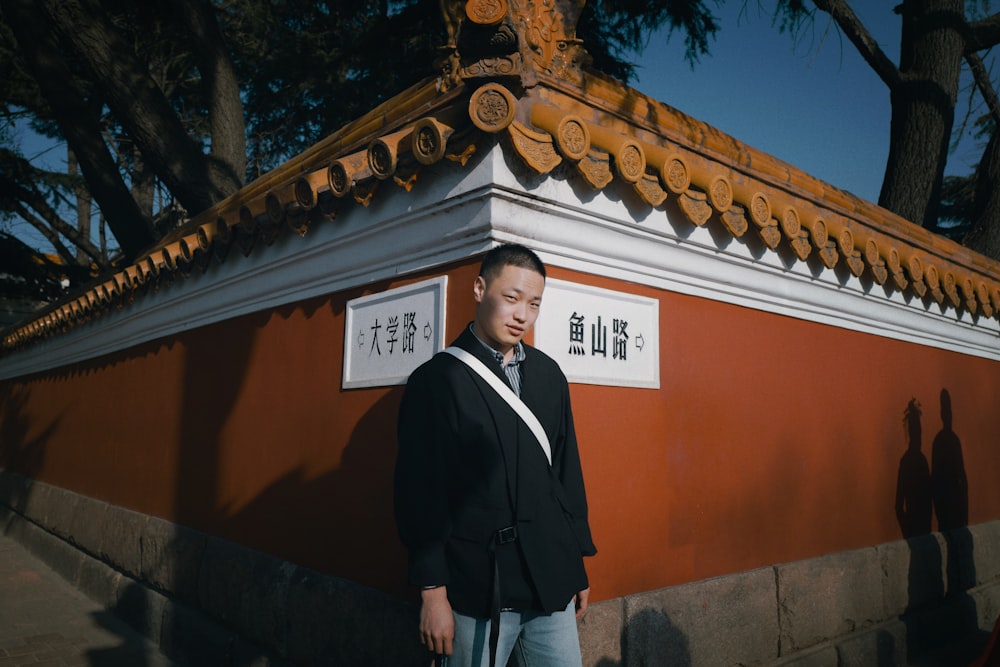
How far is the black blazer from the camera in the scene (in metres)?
2.06

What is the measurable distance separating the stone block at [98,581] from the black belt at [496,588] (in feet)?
16.2

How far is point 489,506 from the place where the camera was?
6.99ft

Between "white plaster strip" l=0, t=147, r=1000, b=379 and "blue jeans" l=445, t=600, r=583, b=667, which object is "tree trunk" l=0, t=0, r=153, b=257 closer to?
"white plaster strip" l=0, t=147, r=1000, b=379

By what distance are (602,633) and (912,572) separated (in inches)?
123

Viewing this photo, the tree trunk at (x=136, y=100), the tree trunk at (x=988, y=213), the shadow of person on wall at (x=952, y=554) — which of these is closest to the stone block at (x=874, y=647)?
the shadow of person on wall at (x=952, y=554)

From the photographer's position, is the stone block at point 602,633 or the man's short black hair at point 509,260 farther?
the stone block at point 602,633

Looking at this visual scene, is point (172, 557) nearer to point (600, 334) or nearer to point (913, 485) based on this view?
point (600, 334)

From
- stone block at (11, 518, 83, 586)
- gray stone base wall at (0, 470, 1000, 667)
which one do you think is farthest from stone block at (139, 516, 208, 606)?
stone block at (11, 518, 83, 586)

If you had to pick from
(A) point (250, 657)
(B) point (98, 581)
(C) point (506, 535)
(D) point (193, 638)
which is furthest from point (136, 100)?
(C) point (506, 535)

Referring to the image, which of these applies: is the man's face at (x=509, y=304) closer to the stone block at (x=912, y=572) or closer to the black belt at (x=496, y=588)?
the black belt at (x=496, y=588)

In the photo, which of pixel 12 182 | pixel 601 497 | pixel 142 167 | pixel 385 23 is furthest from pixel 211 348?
pixel 142 167

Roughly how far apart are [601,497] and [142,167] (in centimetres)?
1644

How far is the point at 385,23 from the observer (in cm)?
937

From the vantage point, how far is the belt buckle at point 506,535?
2.12 meters
